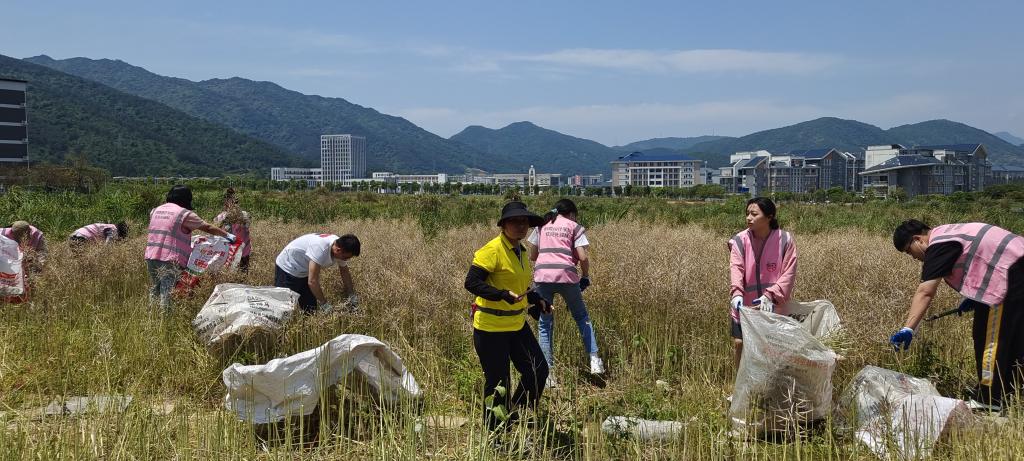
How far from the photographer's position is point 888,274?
21.5ft

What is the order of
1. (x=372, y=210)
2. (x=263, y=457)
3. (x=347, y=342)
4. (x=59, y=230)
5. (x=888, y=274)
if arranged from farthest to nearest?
(x=372, y=210), (x=59, y=230), (x=888, y=274), (x=347, y=342), (x=263, y=457)

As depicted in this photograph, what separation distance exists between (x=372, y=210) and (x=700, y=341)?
17.8m

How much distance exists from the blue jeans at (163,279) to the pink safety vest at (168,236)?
6cm

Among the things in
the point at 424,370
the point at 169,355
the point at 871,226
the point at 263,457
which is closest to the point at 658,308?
the point at 424,370

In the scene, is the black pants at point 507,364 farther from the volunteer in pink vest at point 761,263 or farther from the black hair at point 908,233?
the black hair at point 908,233

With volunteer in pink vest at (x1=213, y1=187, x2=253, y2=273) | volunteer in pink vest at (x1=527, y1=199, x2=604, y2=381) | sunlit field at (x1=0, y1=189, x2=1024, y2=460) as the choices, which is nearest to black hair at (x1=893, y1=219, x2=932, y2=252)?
sunlit field at (x1=0, y1=189, x2=1024, y2=460)

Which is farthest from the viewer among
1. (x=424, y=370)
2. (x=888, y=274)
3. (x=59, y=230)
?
(x=59, y=230)

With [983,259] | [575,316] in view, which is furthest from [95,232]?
[983,259]

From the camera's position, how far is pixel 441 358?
4.93 meters

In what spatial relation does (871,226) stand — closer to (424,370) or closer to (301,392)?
(424,370)

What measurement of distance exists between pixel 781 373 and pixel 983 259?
1355mm

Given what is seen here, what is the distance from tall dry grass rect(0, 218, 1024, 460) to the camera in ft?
11.1

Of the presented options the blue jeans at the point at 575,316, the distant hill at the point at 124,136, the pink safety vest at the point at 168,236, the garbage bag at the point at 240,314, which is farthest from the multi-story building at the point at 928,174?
the distant hill at the point at 124,136

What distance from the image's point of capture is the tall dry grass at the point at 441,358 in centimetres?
338
